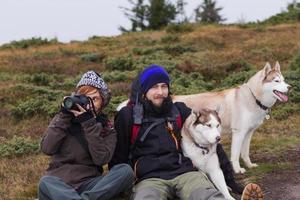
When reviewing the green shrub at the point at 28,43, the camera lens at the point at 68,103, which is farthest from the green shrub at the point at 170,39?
the camera lens at the point at 68,103

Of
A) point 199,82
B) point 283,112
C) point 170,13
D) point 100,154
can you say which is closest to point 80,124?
point 100,154

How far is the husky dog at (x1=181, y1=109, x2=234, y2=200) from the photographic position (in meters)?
4.81

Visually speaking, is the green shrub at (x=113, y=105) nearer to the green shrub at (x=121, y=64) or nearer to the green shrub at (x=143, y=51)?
the green shrub at (x=121, y=64)

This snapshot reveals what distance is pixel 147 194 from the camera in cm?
438

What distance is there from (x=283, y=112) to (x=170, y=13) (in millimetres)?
29113

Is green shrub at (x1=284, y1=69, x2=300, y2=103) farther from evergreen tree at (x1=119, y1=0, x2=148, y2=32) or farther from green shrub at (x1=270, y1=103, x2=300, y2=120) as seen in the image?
evergreen tree at (x1=119, y1=0, x2=148, y2=32)

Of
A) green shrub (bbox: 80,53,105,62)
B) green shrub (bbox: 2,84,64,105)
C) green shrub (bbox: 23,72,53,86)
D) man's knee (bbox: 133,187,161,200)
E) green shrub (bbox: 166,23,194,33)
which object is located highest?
green shrub (bbox: 166,23,194,33)

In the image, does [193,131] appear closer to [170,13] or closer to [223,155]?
[223,155]

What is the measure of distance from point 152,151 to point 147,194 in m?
0.53

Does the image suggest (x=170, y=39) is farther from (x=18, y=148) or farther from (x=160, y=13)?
(x=160, y=13)

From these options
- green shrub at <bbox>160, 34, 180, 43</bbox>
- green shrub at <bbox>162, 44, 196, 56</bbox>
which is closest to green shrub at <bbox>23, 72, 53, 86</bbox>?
green shrub at <bbox>162, 44, 196, 56</bbox>

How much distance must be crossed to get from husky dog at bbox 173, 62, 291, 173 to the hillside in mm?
350

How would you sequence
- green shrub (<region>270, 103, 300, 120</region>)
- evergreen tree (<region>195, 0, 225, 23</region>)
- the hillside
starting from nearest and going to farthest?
the hillside
green shrub (<region>270, 103, 300, 120</region>)
evergreen tree (<region>195, 0, 225, 23</region>)

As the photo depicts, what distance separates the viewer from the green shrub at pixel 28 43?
26.0 m
